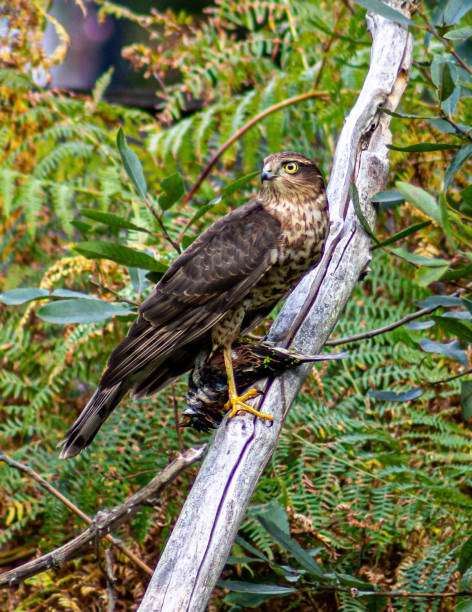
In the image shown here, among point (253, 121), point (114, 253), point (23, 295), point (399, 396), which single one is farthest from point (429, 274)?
point (253, 121)

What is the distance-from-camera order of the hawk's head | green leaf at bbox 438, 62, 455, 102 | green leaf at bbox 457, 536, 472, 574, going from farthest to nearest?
the hawk's head → green leaf at bbox 457, 536, 472, 574 → green leaf at bbox 438, 62, 455, 102

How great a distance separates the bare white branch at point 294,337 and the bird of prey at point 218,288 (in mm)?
126

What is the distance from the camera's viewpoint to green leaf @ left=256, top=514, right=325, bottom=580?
5.61 ft

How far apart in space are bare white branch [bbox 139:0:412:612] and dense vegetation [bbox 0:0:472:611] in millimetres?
135

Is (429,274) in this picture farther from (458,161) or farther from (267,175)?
(267,175)

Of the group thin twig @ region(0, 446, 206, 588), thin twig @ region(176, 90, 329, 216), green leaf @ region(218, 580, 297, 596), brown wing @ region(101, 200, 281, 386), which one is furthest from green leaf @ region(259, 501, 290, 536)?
thin twig @ region(176, 90, 329, 216)

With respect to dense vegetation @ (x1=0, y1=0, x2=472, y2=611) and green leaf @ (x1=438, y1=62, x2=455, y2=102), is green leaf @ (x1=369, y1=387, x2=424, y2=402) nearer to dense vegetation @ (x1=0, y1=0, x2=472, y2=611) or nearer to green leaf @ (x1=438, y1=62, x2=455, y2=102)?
dense vegetation @ (x1=0, y1=0, x2=472, y2=611)

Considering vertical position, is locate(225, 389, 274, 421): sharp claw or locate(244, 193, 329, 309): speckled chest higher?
locate(244, 193, 329, 309): speckled chest

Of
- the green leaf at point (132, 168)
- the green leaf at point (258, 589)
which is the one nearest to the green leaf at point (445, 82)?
the green leaf at point (132, 168)

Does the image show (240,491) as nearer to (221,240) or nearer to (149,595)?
(149,595)

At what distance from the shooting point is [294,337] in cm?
211

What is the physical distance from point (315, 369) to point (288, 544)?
115 centimetres

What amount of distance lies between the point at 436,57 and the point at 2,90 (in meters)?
2.93

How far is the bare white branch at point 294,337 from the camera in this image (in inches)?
58.6
